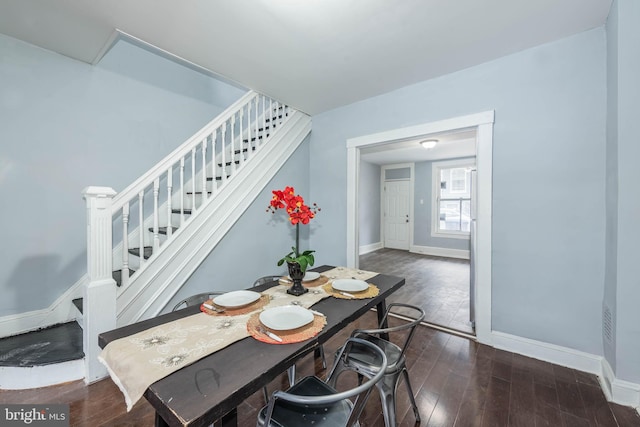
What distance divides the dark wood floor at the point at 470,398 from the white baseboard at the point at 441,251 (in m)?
4.41

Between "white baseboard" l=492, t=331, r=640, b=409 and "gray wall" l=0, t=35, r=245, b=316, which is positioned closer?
"white baseboard" l=492, t=331, r=640, b=409

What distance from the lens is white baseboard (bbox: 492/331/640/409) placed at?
5.19 ft

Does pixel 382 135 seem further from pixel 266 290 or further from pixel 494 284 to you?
pixel 266 290

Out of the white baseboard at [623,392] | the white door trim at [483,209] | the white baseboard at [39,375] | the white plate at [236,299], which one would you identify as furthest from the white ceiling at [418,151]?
the white baseboard at [39,375]

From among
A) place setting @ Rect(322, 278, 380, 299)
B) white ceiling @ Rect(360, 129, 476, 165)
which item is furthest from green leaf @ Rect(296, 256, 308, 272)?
white ceiling @ Rect(360, 129, 476, 165)

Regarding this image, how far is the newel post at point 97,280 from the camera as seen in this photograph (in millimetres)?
1700

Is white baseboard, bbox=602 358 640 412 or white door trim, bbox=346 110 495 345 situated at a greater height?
white door trim, bbox=346 110 495 345

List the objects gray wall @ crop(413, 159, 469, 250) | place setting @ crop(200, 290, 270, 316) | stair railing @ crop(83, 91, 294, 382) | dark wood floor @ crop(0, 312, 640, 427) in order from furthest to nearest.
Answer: gray wall @ crop(413, 159, 469, 250) → stair railing @ crop(83, 91, 294, 382) → dark wood floor @ crop(0, 312, 640, 427) → place setting @ crop(200, 290, 270, 316)

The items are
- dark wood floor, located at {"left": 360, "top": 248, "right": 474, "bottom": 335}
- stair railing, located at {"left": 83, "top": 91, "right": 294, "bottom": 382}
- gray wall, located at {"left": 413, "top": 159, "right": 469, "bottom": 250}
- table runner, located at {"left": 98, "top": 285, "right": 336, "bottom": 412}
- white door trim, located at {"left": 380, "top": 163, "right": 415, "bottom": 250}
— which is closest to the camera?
table runner, located at {"left": 98, "top": 285, "right": 336, "bottom": 412}

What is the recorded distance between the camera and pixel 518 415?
1539mm

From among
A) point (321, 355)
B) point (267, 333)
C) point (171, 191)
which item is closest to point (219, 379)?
A: point (267, 333)

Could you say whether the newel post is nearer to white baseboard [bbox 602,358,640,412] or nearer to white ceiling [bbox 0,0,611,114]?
white ceiling [bbox 0,0,611,114]

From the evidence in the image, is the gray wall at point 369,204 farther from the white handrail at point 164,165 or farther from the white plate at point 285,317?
the white plate at point 285,317

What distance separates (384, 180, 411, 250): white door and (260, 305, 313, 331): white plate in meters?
6.31
